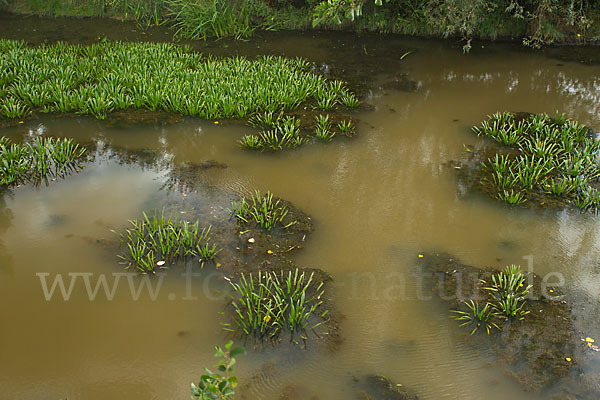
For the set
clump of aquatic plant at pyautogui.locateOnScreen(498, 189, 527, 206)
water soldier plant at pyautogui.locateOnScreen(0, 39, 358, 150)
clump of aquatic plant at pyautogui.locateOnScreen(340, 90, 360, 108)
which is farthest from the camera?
clump of aquatic plant at pyautogui.locateOnScreen(340, 90, 360, 108)

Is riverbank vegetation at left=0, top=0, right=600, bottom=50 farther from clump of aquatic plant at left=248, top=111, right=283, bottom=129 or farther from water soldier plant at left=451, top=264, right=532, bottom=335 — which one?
water soldier plant at left=451, top=264, right=532, bottom=335

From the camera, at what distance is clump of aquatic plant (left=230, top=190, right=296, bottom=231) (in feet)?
17.3

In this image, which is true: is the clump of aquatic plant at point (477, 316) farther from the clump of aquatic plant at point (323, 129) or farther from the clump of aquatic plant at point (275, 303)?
the clump of aquatic plant at point (323, 129)

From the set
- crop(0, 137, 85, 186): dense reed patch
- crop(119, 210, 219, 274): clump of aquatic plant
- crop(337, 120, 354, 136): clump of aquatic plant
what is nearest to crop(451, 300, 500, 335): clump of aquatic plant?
crop(119, 210, 219, 274): clump of aquatic plant

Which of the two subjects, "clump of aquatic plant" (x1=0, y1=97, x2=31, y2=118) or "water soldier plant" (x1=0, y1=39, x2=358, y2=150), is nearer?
"clump of aquatic plant" (x1=0, y1=97, x2=31, y2=118)

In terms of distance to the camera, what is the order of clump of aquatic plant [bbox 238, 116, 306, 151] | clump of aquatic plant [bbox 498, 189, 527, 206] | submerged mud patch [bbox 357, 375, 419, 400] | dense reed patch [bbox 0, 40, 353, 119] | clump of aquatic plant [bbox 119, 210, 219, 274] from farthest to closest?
dense reed patch [bbox 0, 40, 353, 119] → clump of aquatic plant [bbox 238, 116, 306, 151] → clump of aquatic plant [bbox 498, 189, 527, 206] → clump of aquatic plant [bbox 119, 210, 219, 274] → submerged mud patch [bbox 357, 375, 419, 400]

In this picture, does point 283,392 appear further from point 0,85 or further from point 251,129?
point 0,85

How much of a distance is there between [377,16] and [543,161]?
6.91m

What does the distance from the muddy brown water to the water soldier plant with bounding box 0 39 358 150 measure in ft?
1.12

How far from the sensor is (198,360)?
3830mm

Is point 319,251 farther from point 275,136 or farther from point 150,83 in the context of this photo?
point 150,83

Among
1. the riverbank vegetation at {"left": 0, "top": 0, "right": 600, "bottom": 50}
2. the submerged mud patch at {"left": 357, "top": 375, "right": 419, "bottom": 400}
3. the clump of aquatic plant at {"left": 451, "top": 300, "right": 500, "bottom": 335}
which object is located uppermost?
the riverbank vegetation at {"left": 0, "top": 0, "right": 600, "bottom": 50}

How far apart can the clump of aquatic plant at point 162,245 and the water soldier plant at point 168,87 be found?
216 cm

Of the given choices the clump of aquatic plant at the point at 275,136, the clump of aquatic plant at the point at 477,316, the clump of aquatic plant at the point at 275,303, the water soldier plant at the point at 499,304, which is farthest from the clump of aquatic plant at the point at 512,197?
the clump of aquatic plant at the point at 275,136
